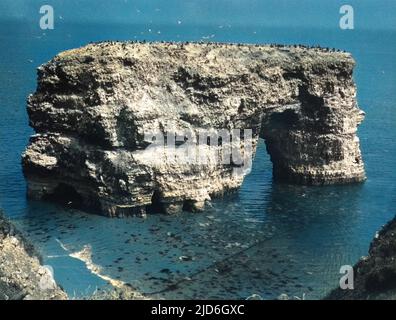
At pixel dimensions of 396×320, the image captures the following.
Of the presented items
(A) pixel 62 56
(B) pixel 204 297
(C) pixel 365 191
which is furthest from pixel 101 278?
(C) pixel 365 191

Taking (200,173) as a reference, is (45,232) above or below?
below

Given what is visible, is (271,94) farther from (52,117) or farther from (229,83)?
(52,117)

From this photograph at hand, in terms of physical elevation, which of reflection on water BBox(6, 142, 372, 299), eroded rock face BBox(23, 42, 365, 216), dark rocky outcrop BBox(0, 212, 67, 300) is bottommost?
reflection on water BBox(6, 142, 372, 299)

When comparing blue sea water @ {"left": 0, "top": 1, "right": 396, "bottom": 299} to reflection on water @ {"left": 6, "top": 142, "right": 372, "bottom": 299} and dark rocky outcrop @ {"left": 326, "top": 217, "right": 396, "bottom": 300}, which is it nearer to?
reflection on water @ {"left": 6, "top": 142, "right": 372, "bottom": 299}

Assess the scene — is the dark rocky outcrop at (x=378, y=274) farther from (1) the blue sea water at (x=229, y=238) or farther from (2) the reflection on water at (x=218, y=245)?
(2) the reflection on water at (x=218, y=245)

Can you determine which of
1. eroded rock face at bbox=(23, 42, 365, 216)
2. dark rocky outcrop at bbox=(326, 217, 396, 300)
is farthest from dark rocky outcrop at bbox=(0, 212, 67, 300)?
eroded rock face at bbox=(23, 42, 365, 216)

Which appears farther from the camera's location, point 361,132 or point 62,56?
point 361,132
